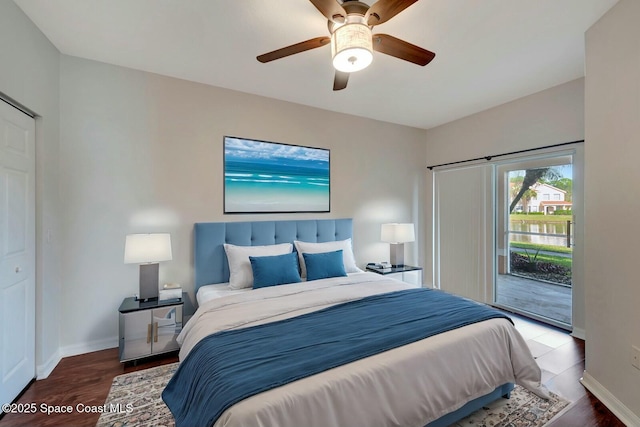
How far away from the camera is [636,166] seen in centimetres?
179

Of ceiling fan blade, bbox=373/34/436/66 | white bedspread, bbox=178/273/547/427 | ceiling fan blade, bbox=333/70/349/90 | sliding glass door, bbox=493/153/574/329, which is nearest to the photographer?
white bedspread, bbox=178/273/547/427

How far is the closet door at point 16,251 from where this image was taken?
189 cm

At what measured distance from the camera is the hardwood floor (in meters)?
Result: 1.83

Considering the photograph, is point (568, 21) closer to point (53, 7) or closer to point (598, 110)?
point (598, 110)

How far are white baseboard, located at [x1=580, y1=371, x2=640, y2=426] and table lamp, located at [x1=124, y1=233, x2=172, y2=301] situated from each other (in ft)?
11.7

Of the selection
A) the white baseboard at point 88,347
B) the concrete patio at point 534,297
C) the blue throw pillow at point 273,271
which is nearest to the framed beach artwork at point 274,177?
the blue throw pillow at point 273,271

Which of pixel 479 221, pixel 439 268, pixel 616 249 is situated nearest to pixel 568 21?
pixel 616 249

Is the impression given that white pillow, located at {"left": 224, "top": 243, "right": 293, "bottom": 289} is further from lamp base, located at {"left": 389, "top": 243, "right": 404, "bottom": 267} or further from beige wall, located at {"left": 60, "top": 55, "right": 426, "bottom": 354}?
lamp base, located at {"left": 389, "top": 243, "right": 404, "bottom": 267}

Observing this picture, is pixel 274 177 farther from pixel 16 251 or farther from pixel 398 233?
pixel 16 251

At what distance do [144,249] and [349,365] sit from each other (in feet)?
6.71

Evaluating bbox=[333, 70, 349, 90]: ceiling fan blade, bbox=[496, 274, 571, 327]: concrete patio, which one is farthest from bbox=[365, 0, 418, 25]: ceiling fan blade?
bbox=[496, 274, 571, 327]: concrete patio

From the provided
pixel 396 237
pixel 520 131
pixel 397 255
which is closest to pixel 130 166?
pixel 396 237

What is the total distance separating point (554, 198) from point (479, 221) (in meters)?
0.87

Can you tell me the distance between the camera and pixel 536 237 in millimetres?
3658
